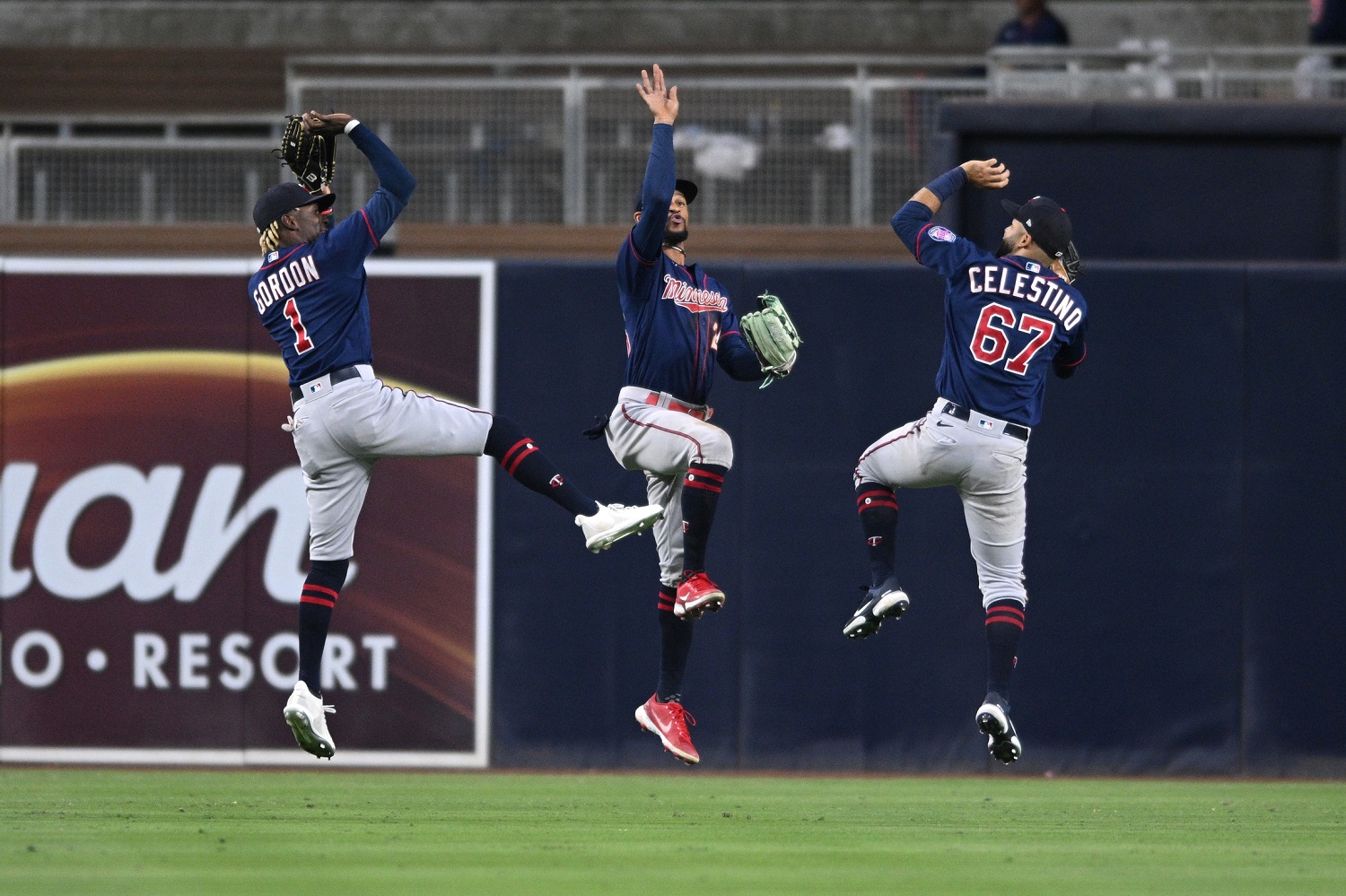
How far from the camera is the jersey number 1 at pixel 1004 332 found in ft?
26.3

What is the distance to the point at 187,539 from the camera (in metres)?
11.9

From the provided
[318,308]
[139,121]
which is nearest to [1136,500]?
[318,308]

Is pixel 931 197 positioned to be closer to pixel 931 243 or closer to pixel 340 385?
pixel 931 243

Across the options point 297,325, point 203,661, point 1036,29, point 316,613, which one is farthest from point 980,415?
point 1036,29

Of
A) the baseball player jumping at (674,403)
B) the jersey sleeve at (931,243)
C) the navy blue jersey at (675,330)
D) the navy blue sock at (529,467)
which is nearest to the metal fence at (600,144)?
the baseball player jumping at (674,403)

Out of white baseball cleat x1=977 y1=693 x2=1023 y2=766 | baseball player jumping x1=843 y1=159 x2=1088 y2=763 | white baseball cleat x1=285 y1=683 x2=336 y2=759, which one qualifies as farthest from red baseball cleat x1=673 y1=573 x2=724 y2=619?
white baseball cleat x1=285 y1=683 x2=336 y2=759

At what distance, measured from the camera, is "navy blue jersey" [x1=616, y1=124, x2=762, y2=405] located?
8.38 m

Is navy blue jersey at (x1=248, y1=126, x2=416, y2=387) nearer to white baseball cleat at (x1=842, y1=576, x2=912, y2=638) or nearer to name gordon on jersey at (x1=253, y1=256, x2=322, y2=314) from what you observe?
name gordon on jersey at (x1=253, y1=256, x2=322, y2=314)

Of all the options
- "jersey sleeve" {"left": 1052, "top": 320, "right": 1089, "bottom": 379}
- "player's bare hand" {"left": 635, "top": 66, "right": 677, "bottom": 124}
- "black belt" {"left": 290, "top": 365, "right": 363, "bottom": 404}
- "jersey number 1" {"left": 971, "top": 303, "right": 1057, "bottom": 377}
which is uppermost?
"player's bare hand" {"left": 635, "top": 66, "right": 677, "bottom": 124}

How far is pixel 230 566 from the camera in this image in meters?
11.9

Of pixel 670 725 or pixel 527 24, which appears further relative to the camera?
pixel 527 24

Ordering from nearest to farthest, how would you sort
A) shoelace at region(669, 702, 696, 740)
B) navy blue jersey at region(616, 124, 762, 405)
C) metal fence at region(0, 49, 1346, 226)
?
1. navy blue jersey at region(616, 124, 762, 405)
2. shoelace at region(669, 702, 696, 740)
3. metal fence at region(0, 49, 1346, 226)

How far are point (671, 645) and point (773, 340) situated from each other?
5.32 feet

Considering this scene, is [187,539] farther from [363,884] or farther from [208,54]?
[208,54]
